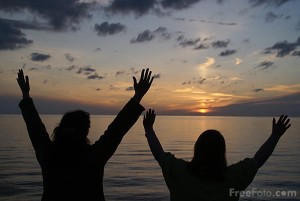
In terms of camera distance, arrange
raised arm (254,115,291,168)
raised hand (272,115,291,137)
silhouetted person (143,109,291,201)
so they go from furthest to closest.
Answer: raised hand (272,115,291,137) → raised arm (254,115,291,168) → silhouetted person (143,109,291,201)

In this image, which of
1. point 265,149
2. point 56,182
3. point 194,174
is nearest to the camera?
point 56,182

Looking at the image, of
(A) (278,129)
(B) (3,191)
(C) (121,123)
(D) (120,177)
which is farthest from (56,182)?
(D) (120,177)

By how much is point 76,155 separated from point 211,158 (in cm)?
134

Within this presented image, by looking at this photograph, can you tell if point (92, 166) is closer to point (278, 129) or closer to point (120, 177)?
point (278, 129)

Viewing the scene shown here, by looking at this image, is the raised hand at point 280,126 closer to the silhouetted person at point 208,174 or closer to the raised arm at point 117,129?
the silhouetted person at point 208,174

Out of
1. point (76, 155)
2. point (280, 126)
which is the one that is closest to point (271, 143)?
point (280, 126)

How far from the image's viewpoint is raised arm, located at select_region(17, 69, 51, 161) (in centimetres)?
342

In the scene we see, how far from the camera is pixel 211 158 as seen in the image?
3346mm

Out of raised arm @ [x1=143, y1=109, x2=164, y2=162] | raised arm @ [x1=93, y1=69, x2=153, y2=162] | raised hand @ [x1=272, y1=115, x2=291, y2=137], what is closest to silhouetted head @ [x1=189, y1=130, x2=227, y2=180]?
raised arm @ [x1=143, y1=109, x2=164, y2=162]

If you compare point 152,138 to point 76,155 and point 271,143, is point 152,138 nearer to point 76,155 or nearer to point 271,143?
point 76,155

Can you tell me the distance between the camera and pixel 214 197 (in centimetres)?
331

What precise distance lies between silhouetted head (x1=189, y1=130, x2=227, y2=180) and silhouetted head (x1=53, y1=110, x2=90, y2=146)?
46.0 inches

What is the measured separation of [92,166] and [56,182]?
373mm

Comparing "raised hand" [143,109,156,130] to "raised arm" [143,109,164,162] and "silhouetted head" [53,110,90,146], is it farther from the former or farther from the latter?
"silhouetted head" [53,110,90,146]
